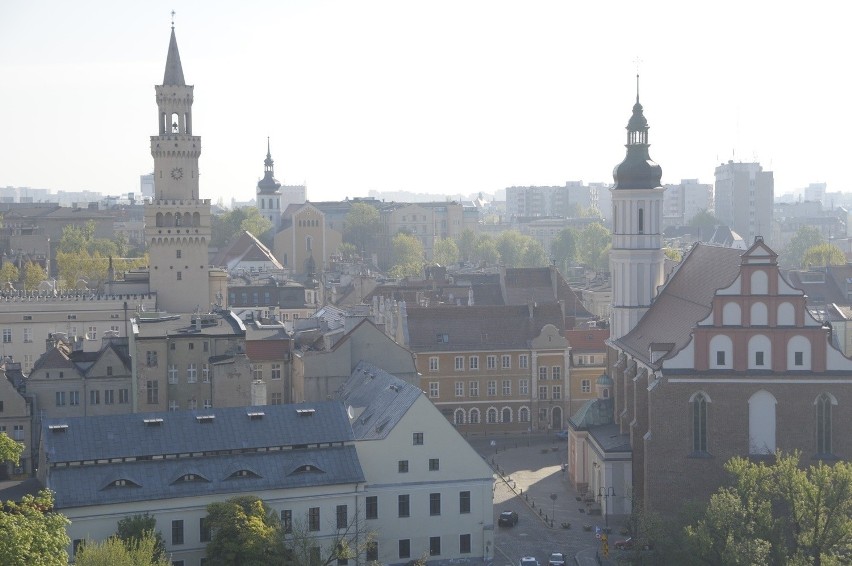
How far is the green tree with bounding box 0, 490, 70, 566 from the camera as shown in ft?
109

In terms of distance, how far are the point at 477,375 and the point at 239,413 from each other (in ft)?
126

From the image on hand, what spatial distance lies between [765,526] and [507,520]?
17825 mm

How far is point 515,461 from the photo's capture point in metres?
88.6

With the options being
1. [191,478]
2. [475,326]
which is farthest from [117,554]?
[475,326]

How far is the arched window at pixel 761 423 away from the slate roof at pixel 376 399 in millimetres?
17460

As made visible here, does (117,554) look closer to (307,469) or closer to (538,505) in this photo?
(307,469)

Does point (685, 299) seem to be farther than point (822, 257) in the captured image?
No

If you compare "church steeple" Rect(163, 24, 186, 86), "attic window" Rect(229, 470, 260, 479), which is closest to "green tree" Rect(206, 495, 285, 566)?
"attic window" Rect(229, 470, 260, 479)

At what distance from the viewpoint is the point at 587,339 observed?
334 feet

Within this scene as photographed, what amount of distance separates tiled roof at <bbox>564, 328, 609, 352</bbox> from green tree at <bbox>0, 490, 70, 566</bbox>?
67844 millimetres

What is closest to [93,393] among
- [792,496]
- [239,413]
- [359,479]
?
[239,413]

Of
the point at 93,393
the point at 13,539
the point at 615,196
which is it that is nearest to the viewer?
the point at 13,539

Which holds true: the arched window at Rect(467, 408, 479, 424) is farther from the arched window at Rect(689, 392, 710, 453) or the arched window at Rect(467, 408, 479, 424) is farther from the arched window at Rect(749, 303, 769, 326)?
the arched window at Rect(749, 303, 769, 326)

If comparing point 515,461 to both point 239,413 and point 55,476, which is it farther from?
point 55,476
